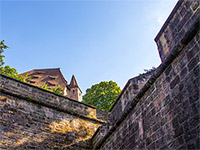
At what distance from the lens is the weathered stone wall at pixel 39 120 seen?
676 cm

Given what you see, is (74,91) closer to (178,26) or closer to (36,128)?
(36,128)

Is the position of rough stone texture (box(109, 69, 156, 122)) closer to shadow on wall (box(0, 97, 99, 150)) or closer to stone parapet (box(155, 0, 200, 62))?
stone parapet (box(155, 0, 200, 62))

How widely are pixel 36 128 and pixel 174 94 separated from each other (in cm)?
492

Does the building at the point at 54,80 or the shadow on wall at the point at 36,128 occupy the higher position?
the building at the point at 54,80

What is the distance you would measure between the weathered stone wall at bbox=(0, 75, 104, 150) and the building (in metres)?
24.6

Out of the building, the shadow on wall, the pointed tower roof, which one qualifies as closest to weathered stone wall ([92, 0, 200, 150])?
the shadow on wall

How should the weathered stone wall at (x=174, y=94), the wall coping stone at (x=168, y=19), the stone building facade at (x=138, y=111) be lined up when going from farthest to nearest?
the wall coping stone at (x=168, y=19)
the stone building facade at (x=138, y=111)
the weathered stone wall at (x=174, y=94)

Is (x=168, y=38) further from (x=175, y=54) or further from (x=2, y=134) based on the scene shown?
(x=2, y=134)

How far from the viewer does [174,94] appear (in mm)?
3910

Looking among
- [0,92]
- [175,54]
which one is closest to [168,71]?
[175,54]

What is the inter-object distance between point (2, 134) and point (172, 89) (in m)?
4.98

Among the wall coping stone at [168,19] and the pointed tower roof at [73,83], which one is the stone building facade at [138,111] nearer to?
the wall coping stone at [168,19]

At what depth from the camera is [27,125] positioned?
709 cm

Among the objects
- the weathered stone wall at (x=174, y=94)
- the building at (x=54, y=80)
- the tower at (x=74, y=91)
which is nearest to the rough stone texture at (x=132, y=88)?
the weathered stone wall at (x=174, y=94)
